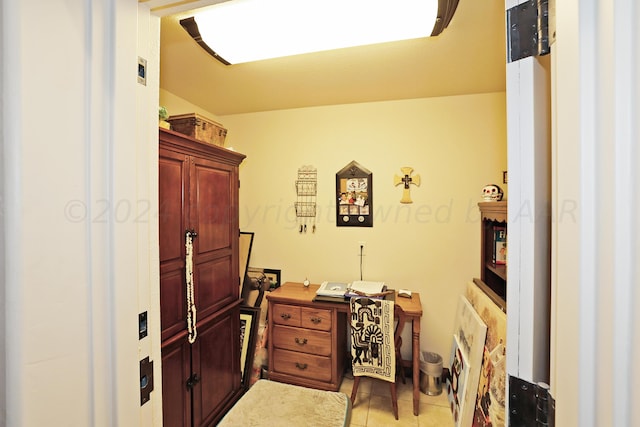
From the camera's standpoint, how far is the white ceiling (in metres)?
1.63

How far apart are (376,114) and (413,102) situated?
1.15ft

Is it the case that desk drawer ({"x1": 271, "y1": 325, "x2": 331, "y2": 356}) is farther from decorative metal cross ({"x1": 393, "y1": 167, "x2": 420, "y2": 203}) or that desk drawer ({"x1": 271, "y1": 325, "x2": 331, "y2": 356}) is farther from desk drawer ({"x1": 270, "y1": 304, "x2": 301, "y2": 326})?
decorative metal cross ({"x1": 393, "y1": 167, "x2": 420, "y2": 203})

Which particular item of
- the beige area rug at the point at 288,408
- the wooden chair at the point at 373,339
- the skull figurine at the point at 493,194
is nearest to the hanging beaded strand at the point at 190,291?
the beige area rug at the point at 288,408

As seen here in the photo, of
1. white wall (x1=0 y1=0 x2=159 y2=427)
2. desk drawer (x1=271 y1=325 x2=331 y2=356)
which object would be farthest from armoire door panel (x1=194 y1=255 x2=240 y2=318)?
white wall (x1=0 y1=0 x2=159 y2=427)

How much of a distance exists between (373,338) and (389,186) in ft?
4.48

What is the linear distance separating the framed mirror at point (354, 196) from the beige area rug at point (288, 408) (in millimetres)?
1470

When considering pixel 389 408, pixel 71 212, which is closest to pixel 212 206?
pixel 71 212

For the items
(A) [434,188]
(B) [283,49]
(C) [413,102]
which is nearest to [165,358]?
(B) [283,49]

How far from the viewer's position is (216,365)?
2002 mm

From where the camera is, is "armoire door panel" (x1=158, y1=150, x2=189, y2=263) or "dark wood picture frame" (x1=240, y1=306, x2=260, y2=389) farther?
"dark wood picture frame" (x1=240, y1=306, x2=260, y2=389)

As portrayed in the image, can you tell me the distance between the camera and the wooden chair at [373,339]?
206 centimetres

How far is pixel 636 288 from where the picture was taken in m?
0.38

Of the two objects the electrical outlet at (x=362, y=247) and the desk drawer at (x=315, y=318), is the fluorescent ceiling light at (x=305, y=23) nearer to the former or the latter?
the electrical outlet at (x=362, y=247)

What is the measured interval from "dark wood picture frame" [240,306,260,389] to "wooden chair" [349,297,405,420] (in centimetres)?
96
